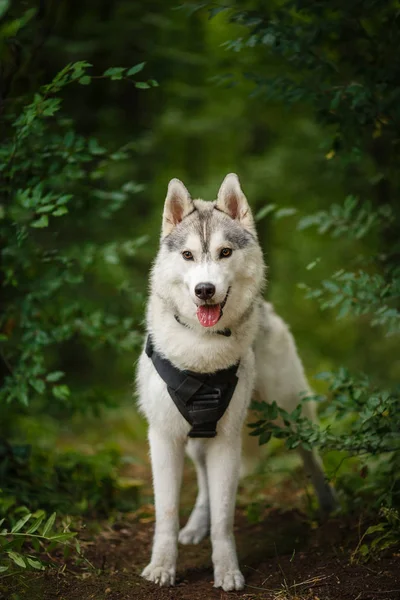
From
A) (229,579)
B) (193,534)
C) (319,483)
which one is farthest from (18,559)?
(319,483)

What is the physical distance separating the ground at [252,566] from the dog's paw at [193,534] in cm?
5

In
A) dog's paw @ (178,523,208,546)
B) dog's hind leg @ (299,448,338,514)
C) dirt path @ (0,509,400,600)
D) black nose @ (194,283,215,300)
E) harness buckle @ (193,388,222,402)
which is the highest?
black nose @ (194,283,215,300)

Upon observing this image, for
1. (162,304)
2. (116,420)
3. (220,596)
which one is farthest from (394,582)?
(116,420)

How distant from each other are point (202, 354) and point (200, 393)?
0.21 metres

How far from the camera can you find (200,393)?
3473 millimetres

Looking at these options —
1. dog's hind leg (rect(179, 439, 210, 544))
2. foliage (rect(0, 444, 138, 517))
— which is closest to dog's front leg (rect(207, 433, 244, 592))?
dog's hind leg (rect(179, 439, 210, 544))

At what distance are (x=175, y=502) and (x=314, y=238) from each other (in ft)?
22.4

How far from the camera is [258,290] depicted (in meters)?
3.63

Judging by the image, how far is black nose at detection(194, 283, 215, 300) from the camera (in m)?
3.19

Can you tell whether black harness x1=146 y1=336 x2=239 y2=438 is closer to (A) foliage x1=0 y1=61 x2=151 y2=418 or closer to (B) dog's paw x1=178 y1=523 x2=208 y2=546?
(A) foliage x1=0 y1=61 x2=151 y2=418

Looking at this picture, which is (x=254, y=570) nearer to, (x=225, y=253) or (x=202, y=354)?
(x=202, y=354)

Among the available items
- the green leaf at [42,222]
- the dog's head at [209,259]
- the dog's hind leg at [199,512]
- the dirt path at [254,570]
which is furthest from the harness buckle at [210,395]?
the green leaf at [42,222]

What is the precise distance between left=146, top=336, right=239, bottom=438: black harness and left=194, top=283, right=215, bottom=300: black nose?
52 centimetres

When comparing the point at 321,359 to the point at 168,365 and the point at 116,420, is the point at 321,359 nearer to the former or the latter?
the point at 116,420
